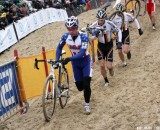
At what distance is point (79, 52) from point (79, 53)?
0.16 ft

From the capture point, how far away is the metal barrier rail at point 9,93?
25.4 feet

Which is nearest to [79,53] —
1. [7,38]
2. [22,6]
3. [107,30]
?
[107,30]

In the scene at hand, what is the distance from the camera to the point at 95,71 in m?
11.6

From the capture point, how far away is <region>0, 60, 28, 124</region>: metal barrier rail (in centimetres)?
775

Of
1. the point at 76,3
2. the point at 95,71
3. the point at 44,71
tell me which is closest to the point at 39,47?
the point at 95,71

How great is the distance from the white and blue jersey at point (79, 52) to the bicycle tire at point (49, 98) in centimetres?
68

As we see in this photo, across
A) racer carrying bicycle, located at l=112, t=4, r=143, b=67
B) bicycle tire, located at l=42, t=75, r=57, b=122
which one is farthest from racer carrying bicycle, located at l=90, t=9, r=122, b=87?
bicycle tire, located at l=42, t=75, r=57, b=122

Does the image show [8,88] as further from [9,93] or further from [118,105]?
[118,105]

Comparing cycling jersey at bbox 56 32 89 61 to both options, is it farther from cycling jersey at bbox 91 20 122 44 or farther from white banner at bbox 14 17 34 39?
white banner at bbox 14 17 34 39

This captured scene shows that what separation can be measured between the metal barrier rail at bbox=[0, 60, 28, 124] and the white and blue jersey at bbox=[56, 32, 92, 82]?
4.13 feet

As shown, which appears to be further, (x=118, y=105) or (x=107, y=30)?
(x=107, y=30)

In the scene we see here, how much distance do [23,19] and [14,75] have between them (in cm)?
1168

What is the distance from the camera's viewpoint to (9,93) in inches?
315

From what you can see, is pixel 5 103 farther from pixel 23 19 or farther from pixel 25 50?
pixel 23 19
